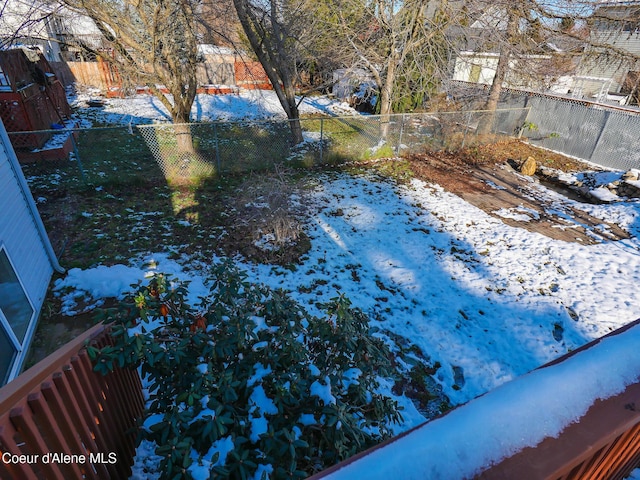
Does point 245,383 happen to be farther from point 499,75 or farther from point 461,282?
point 499,75

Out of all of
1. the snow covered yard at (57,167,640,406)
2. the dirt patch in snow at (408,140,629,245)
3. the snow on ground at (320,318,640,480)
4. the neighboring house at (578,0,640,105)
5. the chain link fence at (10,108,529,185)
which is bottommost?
the snow covered yard at (57,167,640,406)

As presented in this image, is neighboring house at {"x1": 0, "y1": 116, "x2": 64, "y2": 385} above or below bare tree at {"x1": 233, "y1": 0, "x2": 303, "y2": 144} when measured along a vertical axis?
below

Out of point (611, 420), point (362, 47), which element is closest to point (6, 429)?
point (611, 420)

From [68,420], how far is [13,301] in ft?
10.2

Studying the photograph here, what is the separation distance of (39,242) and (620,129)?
52.0 feet

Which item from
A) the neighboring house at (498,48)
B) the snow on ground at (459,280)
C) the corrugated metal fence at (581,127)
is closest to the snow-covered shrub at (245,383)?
the snow on ground at (459,280)

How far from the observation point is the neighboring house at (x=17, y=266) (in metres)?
3.56

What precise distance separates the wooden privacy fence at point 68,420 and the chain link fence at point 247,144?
712 cm

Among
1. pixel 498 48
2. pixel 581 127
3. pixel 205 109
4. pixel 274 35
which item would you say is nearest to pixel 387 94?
pixel 498 48

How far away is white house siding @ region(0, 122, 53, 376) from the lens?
12.7 ft

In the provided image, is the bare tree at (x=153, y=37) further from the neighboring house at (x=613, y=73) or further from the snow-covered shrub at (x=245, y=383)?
the neighboring house at (x=613, y=73)

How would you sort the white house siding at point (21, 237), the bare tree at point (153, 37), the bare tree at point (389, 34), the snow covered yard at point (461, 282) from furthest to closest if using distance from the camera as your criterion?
the bare tree at point (389, 34) → the bare tree at point (153, 37) → the snow covered yard at point (461, 282) → the white house siding at point (21, 237)

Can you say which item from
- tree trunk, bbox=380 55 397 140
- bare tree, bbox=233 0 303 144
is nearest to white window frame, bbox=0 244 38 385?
bare tree, bbox=233 0 303 144

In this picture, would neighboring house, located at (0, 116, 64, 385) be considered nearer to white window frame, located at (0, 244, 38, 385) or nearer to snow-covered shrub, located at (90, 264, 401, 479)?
white window frame, located at (0, 244, 38, 385)
